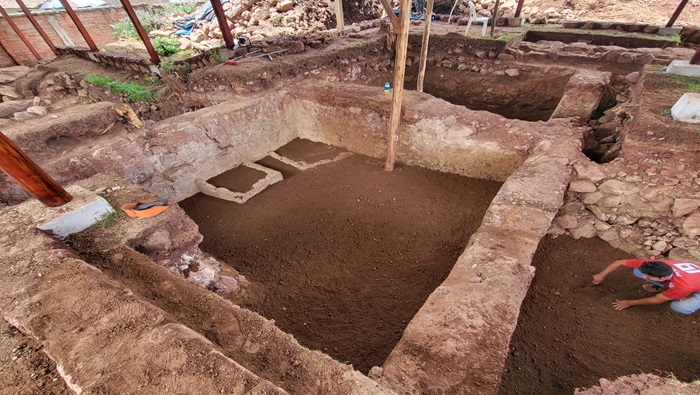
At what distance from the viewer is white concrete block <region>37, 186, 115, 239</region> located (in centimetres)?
231

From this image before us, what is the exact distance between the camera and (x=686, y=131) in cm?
279

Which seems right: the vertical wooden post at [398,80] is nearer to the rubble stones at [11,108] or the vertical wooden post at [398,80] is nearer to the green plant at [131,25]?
the rubble stones at [11,108]

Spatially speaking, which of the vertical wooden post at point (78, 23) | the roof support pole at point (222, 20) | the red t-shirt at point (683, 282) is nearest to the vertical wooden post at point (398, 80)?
the red t-shirt at point (683, 282)

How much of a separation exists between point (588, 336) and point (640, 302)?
516mm

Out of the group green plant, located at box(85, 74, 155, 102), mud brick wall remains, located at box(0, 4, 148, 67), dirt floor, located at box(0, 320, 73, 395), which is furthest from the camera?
mud brick wall remains, located at box(0, 4, 148, 67)

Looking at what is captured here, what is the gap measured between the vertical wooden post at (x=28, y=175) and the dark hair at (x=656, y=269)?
14.8 ft

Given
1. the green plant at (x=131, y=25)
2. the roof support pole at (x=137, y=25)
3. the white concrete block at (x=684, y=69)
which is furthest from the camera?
the green plant at (x=131, y=25)

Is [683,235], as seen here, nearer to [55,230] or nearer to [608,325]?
[608,325]

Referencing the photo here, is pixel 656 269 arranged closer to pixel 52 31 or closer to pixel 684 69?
pixel 684 69

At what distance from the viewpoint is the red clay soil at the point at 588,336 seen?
2.14m

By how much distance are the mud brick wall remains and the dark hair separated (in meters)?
15.5

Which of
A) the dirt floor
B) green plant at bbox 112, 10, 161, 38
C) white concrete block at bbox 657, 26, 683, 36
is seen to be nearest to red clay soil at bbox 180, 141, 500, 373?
the dirt floor

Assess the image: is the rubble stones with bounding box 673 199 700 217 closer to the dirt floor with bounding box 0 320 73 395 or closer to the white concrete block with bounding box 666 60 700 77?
the white concrete block with bounding box 666 60 700 77

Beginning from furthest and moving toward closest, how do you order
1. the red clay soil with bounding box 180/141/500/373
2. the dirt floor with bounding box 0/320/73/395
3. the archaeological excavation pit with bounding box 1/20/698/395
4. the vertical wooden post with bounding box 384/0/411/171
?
the vertical wooden post with bounding box 384/0/411/171 → the red clay soil with bounding box 180/141/500/373 → the archaeological excavation pit with bounding box 1/20/698/395 → the dirt floor with bounding box 0/320/73/395
